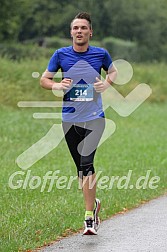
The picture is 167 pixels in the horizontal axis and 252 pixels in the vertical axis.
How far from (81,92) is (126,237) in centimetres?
160

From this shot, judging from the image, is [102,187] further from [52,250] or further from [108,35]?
[108,35]

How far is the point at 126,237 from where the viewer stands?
798cm

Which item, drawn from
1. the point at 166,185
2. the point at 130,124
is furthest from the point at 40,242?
the point at 130,124

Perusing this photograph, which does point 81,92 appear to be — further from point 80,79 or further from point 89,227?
point 89,227

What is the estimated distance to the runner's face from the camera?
8039 mm

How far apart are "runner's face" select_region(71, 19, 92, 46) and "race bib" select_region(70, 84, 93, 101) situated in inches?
18.0

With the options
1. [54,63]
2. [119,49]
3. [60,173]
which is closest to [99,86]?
[54,63]

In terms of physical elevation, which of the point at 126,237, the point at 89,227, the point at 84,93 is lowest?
the point at 126,237

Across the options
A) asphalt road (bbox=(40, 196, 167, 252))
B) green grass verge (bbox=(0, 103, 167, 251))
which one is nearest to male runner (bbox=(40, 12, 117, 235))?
asphalt road (bbox=(40, 196, 167, 252))

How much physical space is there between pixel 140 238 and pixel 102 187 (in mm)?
4125

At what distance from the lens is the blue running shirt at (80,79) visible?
804 centimetres

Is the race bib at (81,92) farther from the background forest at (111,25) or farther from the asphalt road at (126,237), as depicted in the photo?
the background forest at (111,25)

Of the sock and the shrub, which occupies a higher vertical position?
the sock

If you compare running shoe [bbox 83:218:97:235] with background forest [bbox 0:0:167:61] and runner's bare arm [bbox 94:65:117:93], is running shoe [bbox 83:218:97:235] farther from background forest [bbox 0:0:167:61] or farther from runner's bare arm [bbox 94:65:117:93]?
background forest [bbox 0:0:167:61]
